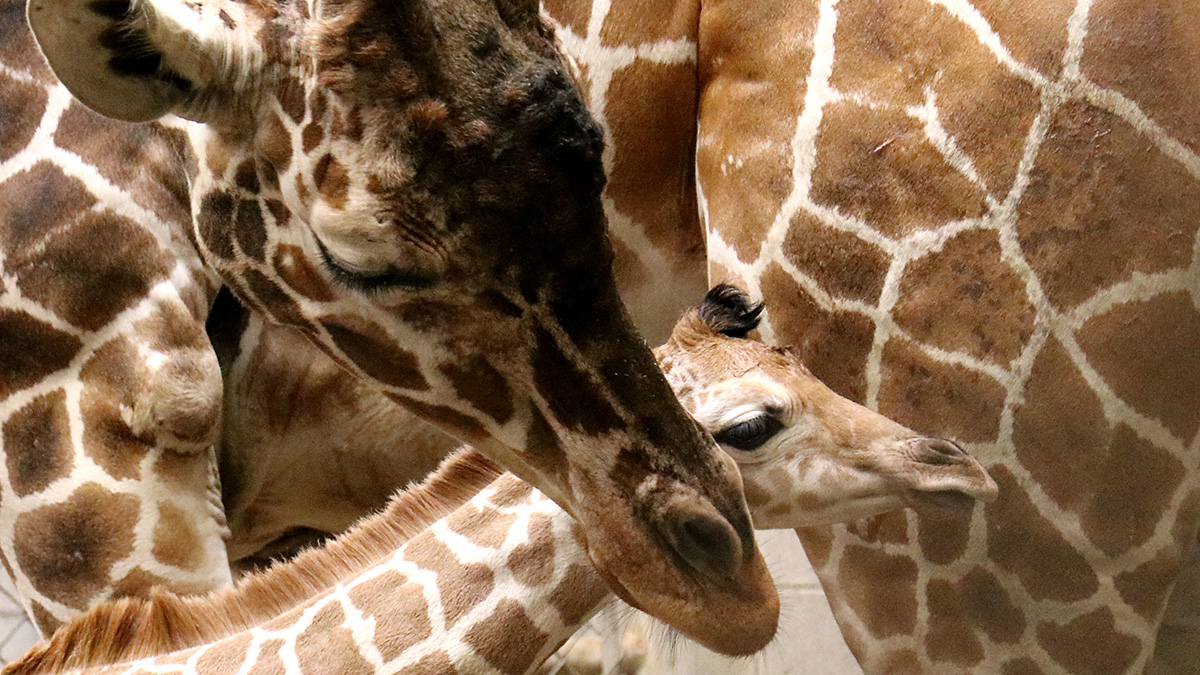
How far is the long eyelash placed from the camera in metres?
0.88

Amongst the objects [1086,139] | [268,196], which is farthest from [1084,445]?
[268,196]

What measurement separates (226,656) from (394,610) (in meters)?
0.18

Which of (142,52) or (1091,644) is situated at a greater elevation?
(142,52)

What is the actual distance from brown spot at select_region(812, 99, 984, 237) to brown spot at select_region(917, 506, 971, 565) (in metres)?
0.34

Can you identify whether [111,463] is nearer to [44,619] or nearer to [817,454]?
[44,619]

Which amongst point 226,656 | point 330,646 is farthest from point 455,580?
point 226,656

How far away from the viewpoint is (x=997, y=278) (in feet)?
4.03

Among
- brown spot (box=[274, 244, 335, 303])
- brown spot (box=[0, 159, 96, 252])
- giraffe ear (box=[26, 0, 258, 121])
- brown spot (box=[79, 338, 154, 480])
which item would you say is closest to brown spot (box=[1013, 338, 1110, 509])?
brown spot (box=[274, 244, 335, 303])

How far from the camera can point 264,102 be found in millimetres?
919

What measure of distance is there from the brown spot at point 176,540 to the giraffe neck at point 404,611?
114 mm

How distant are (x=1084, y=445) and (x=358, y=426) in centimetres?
96

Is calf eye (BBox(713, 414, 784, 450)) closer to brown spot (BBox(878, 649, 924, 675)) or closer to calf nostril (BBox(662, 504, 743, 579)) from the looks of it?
calf nostril (BBox(662, 504, 743, 579))

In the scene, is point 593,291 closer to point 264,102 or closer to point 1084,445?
point 264,102

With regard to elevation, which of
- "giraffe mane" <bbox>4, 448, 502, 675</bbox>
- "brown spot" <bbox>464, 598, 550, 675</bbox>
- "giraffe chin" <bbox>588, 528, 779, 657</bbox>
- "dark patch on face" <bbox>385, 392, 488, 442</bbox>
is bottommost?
"giraffe mane" <bbox>4, 448, 502, 675</bbox>
